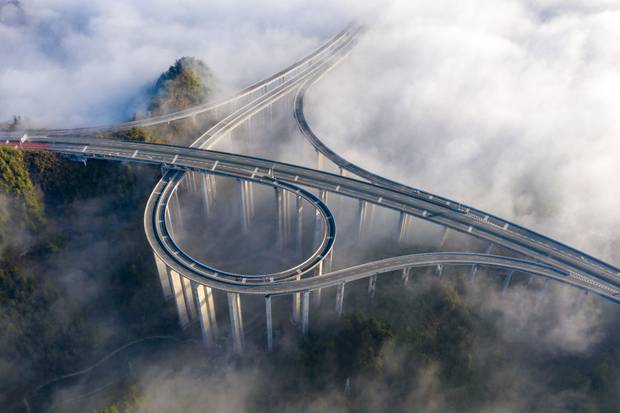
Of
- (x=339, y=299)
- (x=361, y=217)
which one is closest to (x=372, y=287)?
(x=339, y=299)

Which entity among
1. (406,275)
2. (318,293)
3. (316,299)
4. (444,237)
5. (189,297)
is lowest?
(316,299)

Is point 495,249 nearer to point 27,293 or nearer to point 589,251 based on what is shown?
point 589,251

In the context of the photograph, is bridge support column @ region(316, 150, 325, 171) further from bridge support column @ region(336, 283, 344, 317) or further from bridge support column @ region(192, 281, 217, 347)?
bridge support column @ region(192, 281, 217, 347)

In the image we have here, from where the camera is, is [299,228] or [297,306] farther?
[299,228]

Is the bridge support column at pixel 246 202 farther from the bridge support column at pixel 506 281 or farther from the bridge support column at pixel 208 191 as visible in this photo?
the bridge support column at pixel 506 281

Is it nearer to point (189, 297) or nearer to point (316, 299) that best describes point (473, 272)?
point (316, 299)
